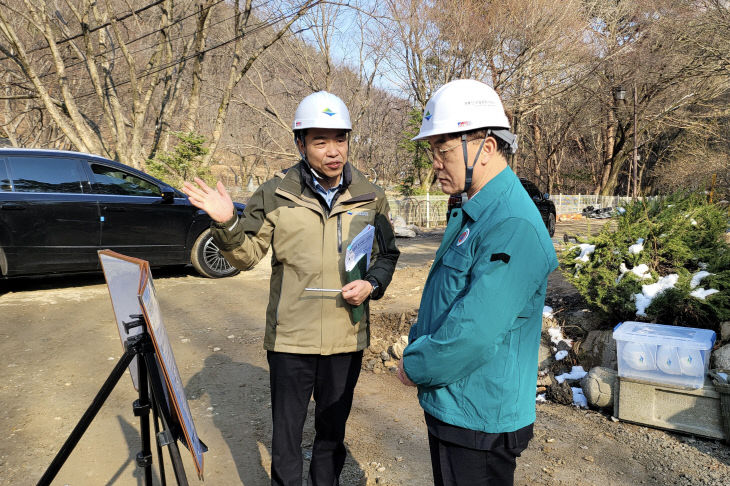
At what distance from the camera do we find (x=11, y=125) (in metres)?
24.5

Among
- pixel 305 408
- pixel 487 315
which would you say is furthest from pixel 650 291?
pixel 487 315

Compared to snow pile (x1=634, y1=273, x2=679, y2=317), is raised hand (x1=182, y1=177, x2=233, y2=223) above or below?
above

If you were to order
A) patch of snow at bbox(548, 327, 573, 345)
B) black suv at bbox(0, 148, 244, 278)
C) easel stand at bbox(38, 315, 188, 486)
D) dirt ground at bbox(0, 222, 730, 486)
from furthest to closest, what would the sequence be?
black suv at bbox(0, 148, 244, 278), patch of snow at bbox(548, 327, 573, 345), dirt ground at bbox(0, 222, 730, 486), easel stand at bbox(38, 315, 188, 486)

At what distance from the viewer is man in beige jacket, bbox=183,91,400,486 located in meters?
2.48

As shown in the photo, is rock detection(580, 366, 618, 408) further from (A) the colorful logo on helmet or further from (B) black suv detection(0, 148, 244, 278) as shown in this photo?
(B) black suv detection(0, 148, 244, 278)

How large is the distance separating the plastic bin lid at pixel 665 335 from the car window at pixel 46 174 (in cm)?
672

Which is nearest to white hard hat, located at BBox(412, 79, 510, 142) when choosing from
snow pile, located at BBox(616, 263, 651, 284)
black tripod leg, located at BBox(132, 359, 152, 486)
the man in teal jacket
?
the man in teal jacket

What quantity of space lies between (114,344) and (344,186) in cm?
391

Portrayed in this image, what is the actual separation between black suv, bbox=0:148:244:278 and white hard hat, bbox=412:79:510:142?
21.5 feet

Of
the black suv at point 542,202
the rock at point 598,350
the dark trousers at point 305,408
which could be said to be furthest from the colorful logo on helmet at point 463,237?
the black suv at point 542,202

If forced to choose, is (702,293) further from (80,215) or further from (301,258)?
(80,215)

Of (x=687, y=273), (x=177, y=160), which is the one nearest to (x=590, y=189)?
(x=177, y=160)

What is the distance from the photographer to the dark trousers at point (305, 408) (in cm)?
250

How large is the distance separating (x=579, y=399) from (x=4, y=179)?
702 centimetres
